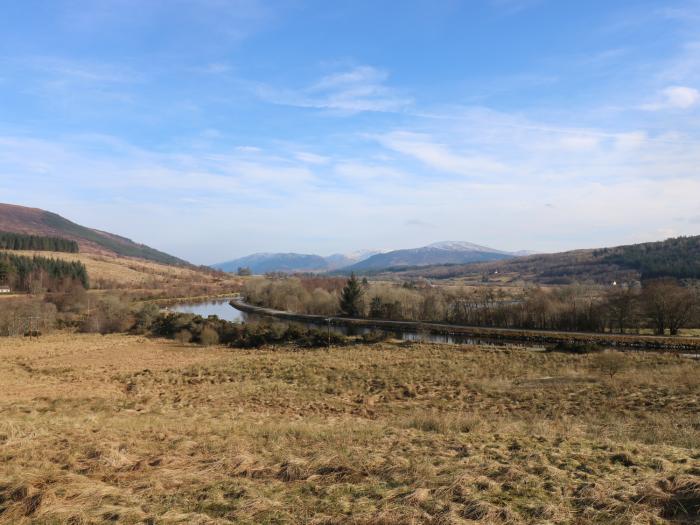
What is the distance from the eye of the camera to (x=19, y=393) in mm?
20766

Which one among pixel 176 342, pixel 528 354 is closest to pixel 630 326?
pixel 528 354

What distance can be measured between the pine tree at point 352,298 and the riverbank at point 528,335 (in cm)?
341

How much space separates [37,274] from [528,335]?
108 m

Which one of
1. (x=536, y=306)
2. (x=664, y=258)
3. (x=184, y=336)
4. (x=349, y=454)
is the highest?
(x=664, y=258)

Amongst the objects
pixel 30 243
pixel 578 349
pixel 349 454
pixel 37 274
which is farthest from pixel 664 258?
pixel 30 243

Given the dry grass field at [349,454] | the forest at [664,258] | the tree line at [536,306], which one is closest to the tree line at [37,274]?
the tree line at [536,306]

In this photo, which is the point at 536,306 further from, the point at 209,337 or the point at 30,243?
the point at 30,243

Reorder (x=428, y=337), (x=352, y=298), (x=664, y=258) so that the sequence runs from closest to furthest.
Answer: (x=428, y=337) < (x=352, y=298) < (x=664, y=258)

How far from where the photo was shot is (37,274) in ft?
331

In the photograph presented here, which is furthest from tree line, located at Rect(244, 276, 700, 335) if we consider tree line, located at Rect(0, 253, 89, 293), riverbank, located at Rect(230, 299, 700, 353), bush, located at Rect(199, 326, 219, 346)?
tree line, located at Rect(0, 253, 89, 293)

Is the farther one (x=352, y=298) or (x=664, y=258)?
(x=664, y=258)

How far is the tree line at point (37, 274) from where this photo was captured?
94875 millimetres

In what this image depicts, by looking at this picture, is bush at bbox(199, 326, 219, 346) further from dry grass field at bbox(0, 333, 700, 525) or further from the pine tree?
the pine tree

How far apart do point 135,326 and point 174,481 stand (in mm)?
60938
